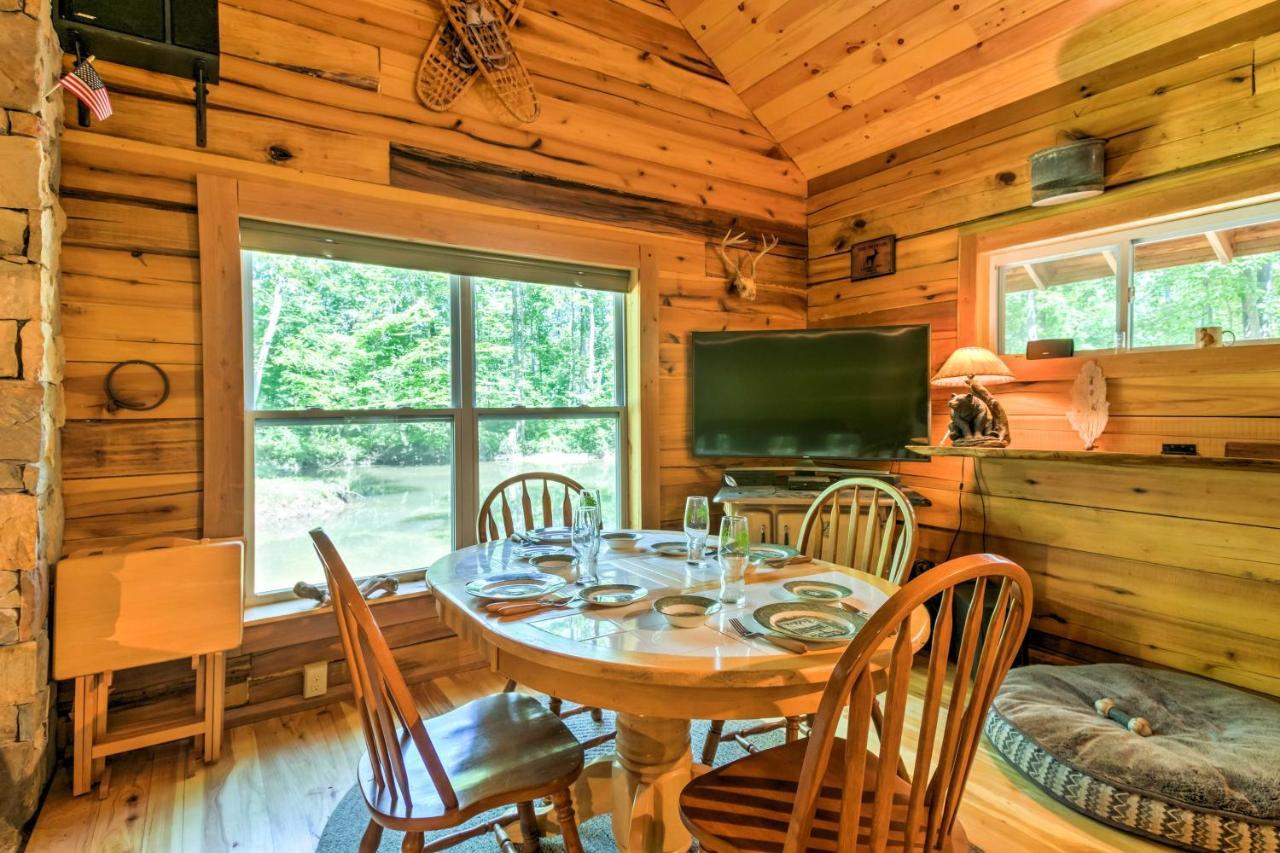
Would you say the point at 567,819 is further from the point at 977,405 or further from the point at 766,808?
the point at 977,405

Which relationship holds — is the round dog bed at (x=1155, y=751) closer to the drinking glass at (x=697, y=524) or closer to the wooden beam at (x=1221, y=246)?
the drinking glass at (x=697, y=524)

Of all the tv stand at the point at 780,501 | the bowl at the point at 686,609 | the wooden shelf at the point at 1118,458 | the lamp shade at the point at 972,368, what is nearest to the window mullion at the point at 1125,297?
the lamp shade at the point at 972,368

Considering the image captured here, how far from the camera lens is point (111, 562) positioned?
6.76ft

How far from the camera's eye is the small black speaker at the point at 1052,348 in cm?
289

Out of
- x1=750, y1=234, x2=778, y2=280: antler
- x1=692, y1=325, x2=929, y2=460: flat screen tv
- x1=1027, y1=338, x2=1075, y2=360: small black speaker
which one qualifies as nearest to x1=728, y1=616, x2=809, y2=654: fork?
x1=692, y1=325, x2=929, y2=460: flat screen tv

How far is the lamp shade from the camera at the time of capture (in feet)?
9.66

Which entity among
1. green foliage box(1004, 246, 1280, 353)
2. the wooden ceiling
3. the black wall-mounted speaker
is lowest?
green foliage box(1004, 246, 1280, 353)

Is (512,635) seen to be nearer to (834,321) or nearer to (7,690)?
(7,690)

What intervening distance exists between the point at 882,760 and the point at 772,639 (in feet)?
1.07

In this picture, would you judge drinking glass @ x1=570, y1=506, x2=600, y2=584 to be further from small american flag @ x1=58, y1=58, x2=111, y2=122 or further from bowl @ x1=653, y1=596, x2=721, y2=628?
small american flag @ x1=58, y1=58, x2=111, y2=122

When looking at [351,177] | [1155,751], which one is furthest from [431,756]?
[351,177]

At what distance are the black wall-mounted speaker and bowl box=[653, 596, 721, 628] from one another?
2531 millimetres

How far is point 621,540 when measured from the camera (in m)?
2.24

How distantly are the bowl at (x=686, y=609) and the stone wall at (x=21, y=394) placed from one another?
1.78 m
